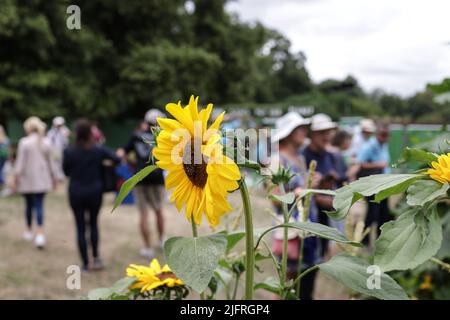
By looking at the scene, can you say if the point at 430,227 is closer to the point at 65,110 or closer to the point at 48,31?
the point at 48,31

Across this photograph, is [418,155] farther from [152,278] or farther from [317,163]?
[317,163]

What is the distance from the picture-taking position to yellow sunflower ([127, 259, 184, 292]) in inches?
44.5

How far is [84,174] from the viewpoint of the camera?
17.5ft

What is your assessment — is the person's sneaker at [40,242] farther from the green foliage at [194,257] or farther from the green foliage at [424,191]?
the green foliage at [424,191]

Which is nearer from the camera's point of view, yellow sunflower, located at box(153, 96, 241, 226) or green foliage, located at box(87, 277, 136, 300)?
yellow sunflower, located at box(153, 96, 241, 226)

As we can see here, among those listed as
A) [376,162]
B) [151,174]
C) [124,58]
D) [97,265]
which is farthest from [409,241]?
[124,58]

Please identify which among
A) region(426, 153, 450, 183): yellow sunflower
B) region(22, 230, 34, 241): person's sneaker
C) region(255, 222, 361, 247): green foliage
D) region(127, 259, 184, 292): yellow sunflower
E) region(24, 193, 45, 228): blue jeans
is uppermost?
region(426, 153, 450, 183): yellow sunflower

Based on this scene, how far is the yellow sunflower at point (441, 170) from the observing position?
0.83 m

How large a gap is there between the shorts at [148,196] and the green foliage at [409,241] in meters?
5.22

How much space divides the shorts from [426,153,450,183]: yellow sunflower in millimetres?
5221

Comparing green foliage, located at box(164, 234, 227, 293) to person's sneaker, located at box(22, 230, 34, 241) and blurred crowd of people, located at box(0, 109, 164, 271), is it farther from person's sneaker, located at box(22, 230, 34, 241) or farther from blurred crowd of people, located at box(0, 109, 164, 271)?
person's sneaker, located at box(22, 230, 34, 241)

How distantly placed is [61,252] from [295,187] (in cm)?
375

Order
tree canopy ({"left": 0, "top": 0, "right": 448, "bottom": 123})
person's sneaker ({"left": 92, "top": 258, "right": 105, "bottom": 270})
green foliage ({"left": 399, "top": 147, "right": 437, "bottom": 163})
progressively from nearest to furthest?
green foliage ({"left": 399, "top": 147, "right": 437, "bottom": 163})
person's sneaker ({"left": 92, "top": 258, "right": 105, "bottom": 270})
tree canopy ({"left": 0, "top": 0, "right": 448, "bottom": 123})

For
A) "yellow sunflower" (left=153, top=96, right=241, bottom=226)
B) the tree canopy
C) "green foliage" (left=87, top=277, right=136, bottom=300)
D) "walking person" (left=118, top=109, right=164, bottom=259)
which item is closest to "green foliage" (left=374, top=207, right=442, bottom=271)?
"yellow sunflower" (left=153, top=96, right=241, bottom=226)
